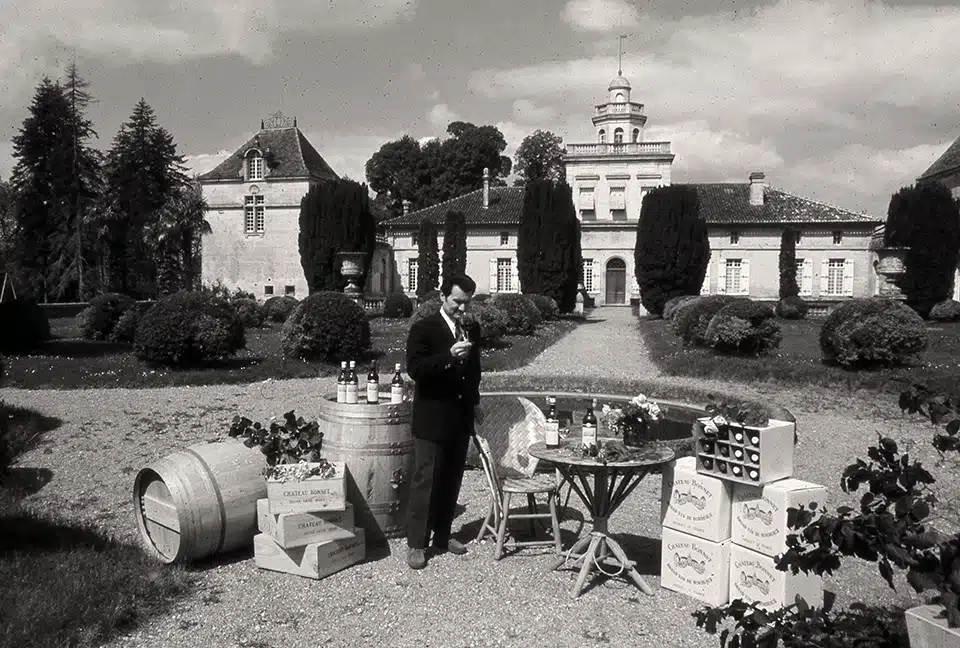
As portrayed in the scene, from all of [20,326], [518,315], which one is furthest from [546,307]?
[20,326]

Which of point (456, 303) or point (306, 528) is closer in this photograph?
point (306, 528)

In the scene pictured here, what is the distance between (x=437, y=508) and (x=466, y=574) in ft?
1.67

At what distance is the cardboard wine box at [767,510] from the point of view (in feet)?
13.5

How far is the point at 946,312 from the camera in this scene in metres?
25.8

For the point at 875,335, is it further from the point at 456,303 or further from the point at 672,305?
the point at 672,305

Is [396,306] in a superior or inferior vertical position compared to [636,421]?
superior

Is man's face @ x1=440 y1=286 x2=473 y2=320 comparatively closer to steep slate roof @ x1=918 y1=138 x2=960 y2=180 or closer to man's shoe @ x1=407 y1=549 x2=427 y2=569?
man's shoe @ x1=407 y1=549 x2=427 y2=569

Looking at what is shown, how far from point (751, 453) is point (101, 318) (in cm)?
1895

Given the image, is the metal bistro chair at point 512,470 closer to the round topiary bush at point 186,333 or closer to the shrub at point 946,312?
the round topiary bush at point 186,333

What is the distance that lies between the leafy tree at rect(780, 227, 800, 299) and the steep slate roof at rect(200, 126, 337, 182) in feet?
81.0

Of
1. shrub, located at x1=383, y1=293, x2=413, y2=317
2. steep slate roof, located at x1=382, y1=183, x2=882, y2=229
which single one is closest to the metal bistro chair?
shrub, located at x1=383, y1=293, x2=413, y2=317

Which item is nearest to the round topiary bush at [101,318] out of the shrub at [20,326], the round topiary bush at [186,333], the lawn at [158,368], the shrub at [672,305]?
the lawn at [158,368]

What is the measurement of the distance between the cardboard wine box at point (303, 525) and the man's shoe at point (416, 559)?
42 cm

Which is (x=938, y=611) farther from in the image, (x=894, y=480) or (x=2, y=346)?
(x=2, y=346)
